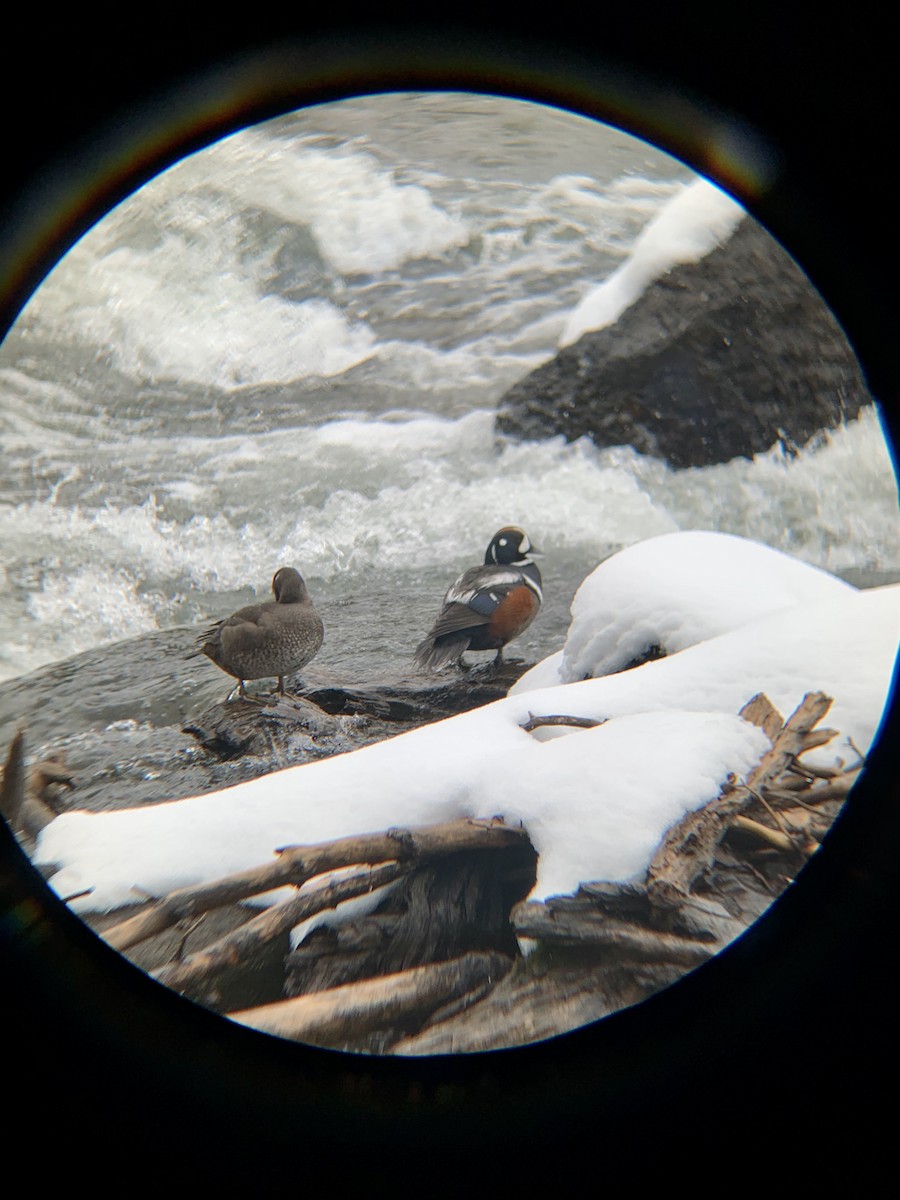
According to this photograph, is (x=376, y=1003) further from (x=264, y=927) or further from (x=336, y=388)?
(x=336, y=388)

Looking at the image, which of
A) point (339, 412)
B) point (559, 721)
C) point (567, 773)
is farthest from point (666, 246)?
point (567, 773)

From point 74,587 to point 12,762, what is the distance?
5.61 ft


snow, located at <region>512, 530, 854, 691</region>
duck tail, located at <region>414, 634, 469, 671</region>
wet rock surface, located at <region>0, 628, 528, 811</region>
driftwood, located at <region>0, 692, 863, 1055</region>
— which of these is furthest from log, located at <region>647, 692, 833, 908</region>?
duck tail, located at <region>414, 634, 469, 671</region>

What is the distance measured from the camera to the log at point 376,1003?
111cm

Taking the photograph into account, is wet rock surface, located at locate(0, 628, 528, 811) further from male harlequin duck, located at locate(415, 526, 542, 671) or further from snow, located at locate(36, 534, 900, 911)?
snow, located at locate(36, 534, 900, 911)

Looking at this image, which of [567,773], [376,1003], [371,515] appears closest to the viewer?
[376,1003]

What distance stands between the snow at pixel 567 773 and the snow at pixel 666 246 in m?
3.14

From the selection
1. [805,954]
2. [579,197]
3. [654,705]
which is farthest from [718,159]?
[579,197]

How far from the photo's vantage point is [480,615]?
2.89 m

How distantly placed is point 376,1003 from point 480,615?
1.80m

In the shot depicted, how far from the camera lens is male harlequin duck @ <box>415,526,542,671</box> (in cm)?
286

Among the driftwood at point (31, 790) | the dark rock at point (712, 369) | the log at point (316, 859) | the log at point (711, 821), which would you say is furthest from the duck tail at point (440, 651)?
the dark rock at point (712, 369)

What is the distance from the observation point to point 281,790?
64.7 inches

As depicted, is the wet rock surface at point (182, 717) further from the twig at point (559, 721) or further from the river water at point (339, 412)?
the twig at point (559, 721)
